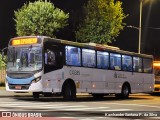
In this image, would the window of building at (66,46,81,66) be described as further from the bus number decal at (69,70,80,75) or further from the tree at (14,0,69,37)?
the tree at (14,0,69,37)

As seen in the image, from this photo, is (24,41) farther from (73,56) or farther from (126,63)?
(126,63)

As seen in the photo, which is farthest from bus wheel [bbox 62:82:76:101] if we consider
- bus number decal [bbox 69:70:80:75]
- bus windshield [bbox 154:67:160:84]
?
bus windshield [bbox 154:67:160:84]

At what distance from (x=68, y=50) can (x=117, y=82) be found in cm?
592

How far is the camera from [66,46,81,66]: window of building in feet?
82.4

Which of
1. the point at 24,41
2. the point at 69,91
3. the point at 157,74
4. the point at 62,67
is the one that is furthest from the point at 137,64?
the point at 24,41

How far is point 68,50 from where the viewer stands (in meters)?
25.2

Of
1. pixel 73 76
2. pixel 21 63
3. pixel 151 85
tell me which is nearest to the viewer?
pixel 21 63

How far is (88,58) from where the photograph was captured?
87.8ft

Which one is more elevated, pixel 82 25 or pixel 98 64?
pixel 82 25

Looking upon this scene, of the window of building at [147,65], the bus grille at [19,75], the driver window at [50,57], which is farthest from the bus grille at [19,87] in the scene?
the window of building at [147,65]

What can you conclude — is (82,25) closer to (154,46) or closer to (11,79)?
(11,79)

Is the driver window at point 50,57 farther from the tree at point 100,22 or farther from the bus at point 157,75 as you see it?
the tree at point 100,22

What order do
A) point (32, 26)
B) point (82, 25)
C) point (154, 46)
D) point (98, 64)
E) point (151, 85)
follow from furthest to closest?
point (154, 46) → point (82, 25) → point (32, 26) → point (151, 85) → point (98, 64)

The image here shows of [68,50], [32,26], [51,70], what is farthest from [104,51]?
[32,26]
